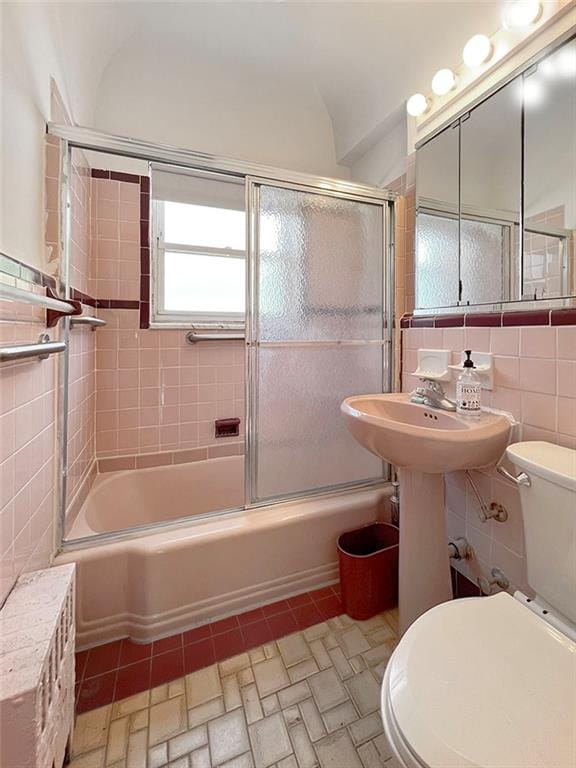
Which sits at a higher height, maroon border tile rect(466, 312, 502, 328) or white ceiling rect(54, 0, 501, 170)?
white ceiling rect(54, 0, 501, 170)

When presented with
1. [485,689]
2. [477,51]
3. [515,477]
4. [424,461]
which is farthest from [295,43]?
[485,689]

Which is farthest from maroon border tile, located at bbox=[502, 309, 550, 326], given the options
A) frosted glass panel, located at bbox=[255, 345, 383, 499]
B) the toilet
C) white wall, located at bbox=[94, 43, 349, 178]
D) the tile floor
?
white wall, located at bbox=[94, 43, 349, 178]

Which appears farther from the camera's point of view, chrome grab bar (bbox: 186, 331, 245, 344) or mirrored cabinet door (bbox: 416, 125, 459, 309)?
chrome grab bar (bbox: 186, 331, 245, 344)

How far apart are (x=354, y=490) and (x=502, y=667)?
1.05m

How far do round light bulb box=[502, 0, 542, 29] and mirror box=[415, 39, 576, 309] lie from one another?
135mm

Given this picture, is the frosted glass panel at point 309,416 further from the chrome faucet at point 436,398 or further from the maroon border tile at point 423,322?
the chrome faucet at point 436,398

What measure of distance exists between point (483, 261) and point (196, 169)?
1206mm

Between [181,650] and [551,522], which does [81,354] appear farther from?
[551,522]

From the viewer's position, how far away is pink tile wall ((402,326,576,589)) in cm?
110

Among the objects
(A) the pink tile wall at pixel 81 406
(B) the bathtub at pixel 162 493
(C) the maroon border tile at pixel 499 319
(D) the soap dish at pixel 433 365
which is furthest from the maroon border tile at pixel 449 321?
(A) the pink tile wall at pixel 81 406

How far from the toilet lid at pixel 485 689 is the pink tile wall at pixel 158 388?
1670 millimetres

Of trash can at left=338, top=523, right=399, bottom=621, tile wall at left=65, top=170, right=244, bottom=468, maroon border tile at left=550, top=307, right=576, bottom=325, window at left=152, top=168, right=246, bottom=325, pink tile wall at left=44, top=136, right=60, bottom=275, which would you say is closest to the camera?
maroon border tile at left=550, top=307, right=576, bottom=325

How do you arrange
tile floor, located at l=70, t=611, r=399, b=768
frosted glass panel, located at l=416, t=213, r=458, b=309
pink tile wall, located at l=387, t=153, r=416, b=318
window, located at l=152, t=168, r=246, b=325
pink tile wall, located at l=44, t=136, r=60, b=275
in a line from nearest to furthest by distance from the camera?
tile floor, located at l=70, t=611, r=399, b=768, pink tile wall, located at l=44, t=136, r=60, b=275, frosted glass panel, located at l=416, t=213, r=458, b=309, pink tile wall, located at l=387, t=153, r=416, b=318, window, located at l=152, t=168, r=246, b=325

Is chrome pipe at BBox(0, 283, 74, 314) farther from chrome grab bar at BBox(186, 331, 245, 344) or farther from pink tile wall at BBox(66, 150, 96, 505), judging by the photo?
chrome grab bar at BBox(186, 331, 245, 344)
